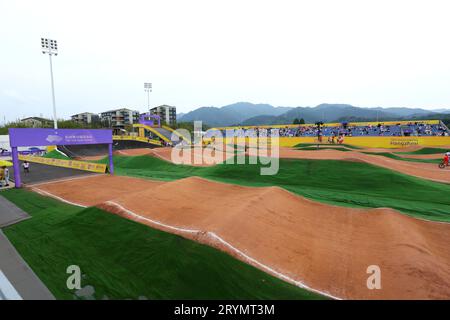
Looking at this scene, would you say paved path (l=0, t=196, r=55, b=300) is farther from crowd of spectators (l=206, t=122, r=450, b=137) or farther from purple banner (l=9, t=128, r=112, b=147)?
crowd of spectators (l=206, t=122, r=450, b=137)

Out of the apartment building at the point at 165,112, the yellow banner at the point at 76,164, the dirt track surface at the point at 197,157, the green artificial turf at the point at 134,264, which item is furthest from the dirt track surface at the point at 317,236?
the apartment building at the point at 165,112

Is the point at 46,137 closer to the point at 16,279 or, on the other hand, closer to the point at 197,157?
the point at 16,279

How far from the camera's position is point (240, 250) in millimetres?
6496

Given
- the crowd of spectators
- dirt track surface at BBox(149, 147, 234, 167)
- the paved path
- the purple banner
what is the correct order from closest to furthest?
1. the paved path
2. the purple banner
3. dirt track surface at BBox(149, 147, 234, 167)
4. the crowd of spectators

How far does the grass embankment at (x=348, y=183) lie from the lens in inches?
423

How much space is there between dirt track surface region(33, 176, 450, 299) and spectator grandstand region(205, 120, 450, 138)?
1080 inches

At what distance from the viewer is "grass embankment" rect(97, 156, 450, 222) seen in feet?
35.3

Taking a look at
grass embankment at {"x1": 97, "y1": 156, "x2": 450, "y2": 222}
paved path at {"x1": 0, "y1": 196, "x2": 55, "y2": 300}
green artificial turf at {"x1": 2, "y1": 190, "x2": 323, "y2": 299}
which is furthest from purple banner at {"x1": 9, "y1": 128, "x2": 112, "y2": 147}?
paved path at {"x1": 0, "y1": 196, "x2": 55, "y2": 300}

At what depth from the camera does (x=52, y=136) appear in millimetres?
17453

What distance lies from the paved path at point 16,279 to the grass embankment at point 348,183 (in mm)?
10871

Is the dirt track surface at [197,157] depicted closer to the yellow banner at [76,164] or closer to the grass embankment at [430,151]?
the yellow banner at [76,164]

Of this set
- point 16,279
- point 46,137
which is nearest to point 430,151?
point 16,279
